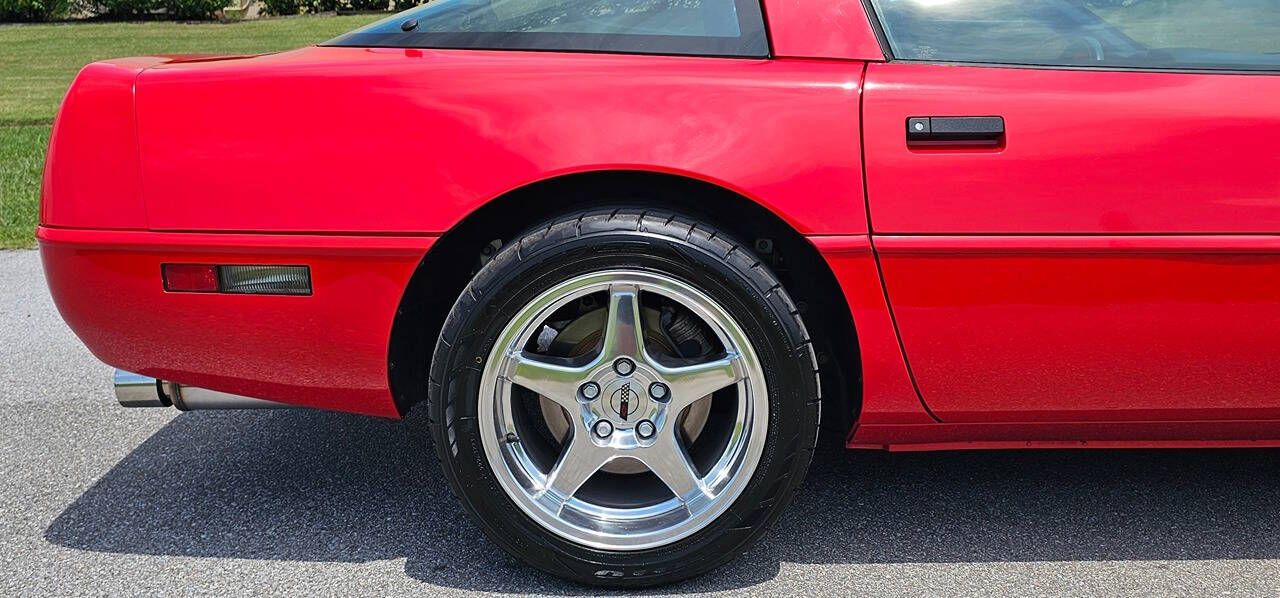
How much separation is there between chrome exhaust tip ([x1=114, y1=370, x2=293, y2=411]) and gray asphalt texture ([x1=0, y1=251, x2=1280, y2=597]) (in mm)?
292

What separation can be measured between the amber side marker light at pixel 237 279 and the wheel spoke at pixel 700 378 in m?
0.74

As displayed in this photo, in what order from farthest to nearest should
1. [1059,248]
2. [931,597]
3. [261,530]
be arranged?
[261,530], [931,597], [1059,248]

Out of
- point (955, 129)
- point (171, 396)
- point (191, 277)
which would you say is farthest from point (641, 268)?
point (171, 396)

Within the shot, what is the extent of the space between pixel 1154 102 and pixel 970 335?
541 millimetres

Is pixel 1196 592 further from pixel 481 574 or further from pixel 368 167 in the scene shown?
pixel 368 167

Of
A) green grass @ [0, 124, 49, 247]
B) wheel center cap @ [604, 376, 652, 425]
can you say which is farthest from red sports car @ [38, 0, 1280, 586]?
green grass @ [0, 124, 49, 247]

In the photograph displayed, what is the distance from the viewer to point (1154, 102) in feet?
7.52

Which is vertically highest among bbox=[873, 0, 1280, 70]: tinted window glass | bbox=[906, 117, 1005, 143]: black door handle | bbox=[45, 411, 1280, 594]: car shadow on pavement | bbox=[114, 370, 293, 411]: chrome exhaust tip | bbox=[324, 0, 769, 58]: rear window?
bbox=[324, 0, 769, 58]: rear window

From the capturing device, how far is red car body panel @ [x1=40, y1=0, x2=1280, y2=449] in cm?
228

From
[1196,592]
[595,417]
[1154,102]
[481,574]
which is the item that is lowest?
[1196,592]

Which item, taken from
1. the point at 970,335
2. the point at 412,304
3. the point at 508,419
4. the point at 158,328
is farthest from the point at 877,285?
the point at 158,328

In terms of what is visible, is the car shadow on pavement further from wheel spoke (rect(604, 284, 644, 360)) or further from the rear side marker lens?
the rear side marker lens

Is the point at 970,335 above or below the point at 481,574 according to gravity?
above

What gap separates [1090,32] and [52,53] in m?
15.3
